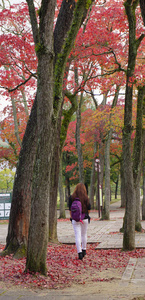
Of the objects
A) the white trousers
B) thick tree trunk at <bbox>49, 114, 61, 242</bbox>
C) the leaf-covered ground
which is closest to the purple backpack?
the white trousers

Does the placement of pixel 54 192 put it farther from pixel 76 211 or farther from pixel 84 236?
pixel 76 211

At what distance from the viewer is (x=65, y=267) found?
7.66 metres

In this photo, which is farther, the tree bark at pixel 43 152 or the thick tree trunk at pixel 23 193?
the thick tree trunk at pixel 23 193

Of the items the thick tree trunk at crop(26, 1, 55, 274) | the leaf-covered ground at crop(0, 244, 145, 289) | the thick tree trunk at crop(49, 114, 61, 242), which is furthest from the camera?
the thick tree trunk at crop(49, 114, 61, 242)

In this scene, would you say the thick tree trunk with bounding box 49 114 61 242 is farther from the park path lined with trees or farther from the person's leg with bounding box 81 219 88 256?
the person's leg with bounding box 81 219 88 256

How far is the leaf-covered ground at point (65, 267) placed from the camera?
642cm

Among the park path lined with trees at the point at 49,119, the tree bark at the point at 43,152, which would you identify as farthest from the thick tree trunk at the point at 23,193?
the tree bark at the point at 43,152

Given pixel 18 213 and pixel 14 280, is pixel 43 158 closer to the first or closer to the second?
pixel 14 280

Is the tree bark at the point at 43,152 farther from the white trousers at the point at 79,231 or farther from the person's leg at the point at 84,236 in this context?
the person's leg at the point at 84,236

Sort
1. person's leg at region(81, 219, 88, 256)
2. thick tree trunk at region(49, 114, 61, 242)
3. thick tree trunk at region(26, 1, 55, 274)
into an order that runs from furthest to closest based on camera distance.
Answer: thick tree trunk at region(49, 114, 61, 242) → person's leg at region(81, 219, 88, 256) → thick tree trunk at region(26, 1, 55, 274)

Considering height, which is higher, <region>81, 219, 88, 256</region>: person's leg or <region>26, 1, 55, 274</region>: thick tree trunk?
<region>26, 1, 55, 274</region>: thick tree trunk

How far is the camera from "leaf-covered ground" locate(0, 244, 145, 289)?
6418 millimetres

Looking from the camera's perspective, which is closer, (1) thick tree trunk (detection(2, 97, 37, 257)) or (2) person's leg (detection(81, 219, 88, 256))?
(2) person's leg (detection(81, 219, 88, 256))

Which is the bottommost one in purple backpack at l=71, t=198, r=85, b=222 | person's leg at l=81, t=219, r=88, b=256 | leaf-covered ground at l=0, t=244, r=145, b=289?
leaf-covered ground at l=0, t=244, r=145, b=289
